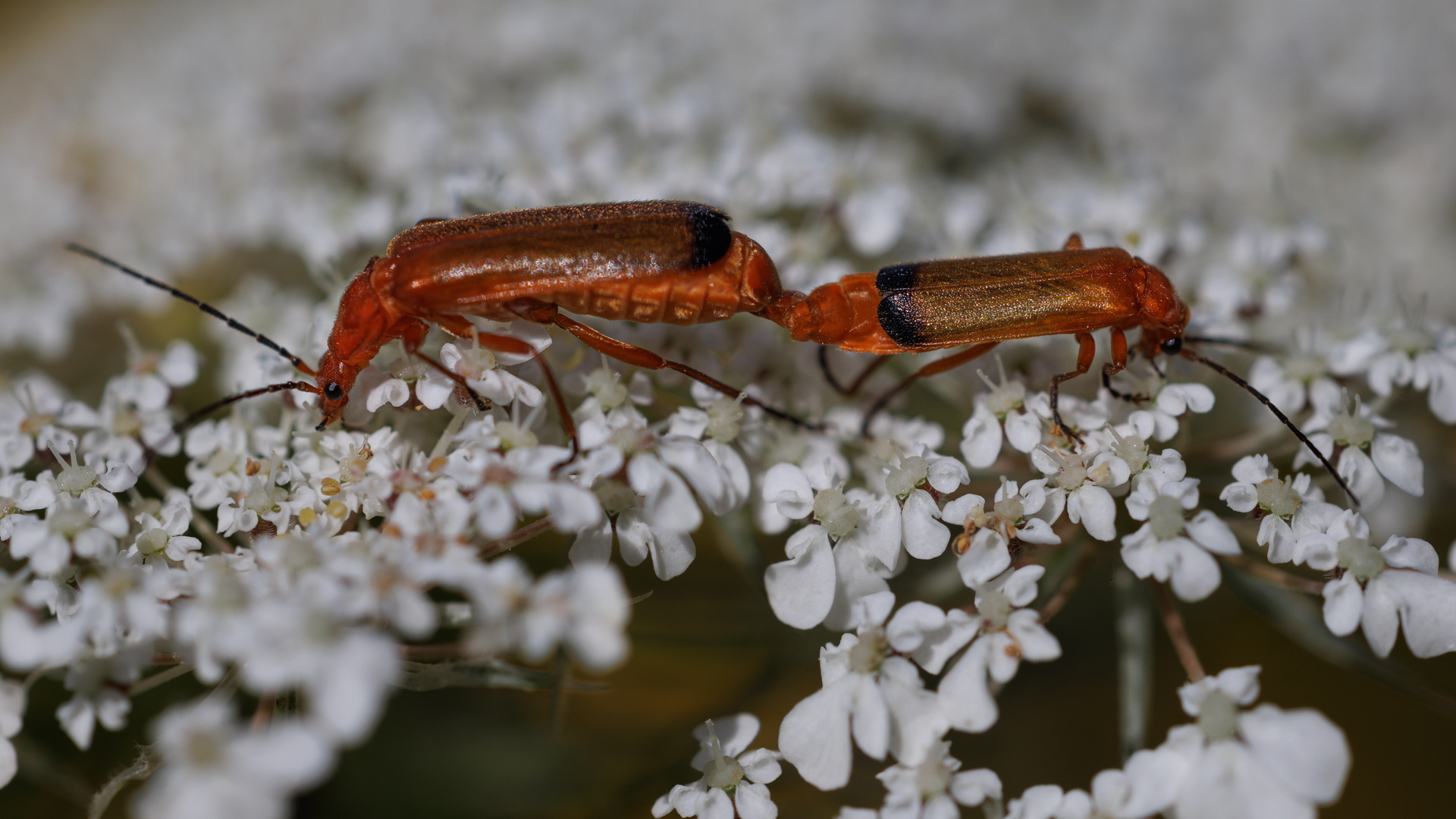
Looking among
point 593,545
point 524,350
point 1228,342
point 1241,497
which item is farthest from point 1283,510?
point 524,350

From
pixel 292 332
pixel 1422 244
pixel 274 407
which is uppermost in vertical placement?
pixel 292 332

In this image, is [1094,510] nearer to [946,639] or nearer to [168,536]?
[946,639]

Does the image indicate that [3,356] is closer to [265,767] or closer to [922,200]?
[265,767]

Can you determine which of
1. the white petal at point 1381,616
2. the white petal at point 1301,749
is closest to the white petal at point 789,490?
the white petal at point 1301,749

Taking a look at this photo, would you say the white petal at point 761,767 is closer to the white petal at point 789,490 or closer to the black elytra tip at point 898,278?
the white petal at point 789,490

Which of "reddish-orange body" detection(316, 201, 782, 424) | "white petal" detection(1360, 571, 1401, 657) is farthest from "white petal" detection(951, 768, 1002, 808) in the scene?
"reddish-orange body" detection(316, 201, 782, 424)

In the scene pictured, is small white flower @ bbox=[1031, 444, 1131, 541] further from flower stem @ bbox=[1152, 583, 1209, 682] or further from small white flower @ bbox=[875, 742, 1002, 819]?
small white flower @ bbox=[875, 742, 1002, 819]

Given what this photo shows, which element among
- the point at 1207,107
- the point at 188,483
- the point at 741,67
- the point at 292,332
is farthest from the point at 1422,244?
the point at 188,483
